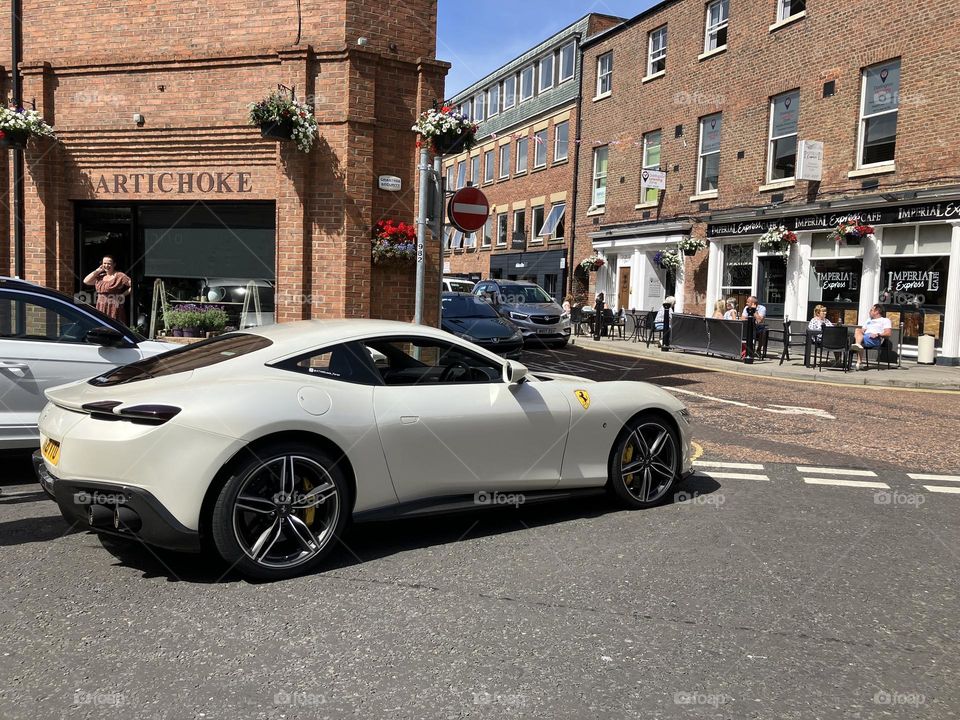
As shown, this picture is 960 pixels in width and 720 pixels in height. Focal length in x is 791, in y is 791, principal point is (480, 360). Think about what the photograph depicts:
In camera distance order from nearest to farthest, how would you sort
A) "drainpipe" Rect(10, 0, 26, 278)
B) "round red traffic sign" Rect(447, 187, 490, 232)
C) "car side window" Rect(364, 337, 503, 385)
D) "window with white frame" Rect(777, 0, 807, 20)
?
"car side window" Rect(364, 337, 503, 385) → "round red traffic sign" Rect(447, 187, 490, 232) → "drainpipe" Rect(10, 0, 26, 278) → "window with white frame" Rect(777, 0, 807, 20)

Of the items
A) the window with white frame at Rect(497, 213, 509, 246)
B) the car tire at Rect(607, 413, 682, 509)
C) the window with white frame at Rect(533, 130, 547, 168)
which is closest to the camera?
the car tire at Rect(607, 413, 682, 509)

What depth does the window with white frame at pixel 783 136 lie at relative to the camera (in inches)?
838

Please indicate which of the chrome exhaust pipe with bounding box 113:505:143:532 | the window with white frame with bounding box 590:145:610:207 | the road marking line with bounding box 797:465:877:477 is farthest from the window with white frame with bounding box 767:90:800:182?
the chrome exhaust pipe with bounding box 113:505:143:532

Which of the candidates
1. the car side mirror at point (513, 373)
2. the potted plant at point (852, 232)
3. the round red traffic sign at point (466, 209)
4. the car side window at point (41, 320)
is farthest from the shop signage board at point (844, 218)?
the car side window at point (41, 320)

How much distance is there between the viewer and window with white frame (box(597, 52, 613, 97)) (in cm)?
2967

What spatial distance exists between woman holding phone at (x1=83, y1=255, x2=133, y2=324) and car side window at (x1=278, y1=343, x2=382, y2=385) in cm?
830

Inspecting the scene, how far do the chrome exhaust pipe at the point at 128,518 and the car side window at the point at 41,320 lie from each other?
294 centimetres

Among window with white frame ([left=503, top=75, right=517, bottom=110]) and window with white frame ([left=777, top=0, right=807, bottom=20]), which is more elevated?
window with white frame ([left=503, top=75, right=517, bottom=110])

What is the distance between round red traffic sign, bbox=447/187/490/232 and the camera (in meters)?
9.78

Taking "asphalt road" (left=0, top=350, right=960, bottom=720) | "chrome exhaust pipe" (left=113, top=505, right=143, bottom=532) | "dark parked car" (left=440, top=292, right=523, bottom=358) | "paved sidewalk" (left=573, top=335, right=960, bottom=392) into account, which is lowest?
"asphalt road" (left=0, top=350, right=960, bottom=720)

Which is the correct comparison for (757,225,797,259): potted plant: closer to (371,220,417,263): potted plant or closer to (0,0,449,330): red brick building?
(0,0,449,330): red brick building

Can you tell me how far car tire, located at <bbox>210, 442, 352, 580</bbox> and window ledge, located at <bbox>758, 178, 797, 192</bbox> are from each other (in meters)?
19.7

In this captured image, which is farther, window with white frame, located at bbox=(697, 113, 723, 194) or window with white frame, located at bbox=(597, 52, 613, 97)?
window with white frame, located at bbox=(597, 52, 613, 97)

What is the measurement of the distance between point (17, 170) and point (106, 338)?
26.7 feet
